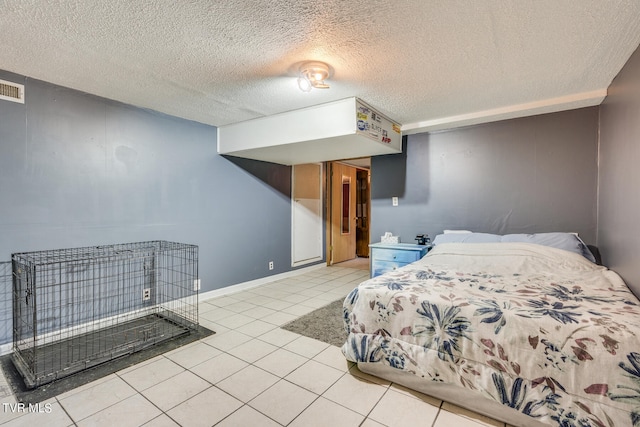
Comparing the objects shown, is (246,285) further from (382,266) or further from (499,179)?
(499,179)

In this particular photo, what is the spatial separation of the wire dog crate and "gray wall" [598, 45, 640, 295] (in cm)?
359

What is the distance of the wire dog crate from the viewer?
223cm

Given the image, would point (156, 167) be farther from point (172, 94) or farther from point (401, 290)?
point (401, 290)

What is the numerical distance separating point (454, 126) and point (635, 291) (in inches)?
92.4

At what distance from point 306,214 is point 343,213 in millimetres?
1274

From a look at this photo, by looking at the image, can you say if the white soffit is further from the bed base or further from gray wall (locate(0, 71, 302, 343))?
the bed base

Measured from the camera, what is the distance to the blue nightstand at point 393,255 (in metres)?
3.60

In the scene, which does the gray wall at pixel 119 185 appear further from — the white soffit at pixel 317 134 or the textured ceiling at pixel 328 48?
the white soffit at pixel 317 134

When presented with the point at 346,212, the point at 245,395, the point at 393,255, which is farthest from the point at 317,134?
the point at 346,212

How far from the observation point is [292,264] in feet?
16.6

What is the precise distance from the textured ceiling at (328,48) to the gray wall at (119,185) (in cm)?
31

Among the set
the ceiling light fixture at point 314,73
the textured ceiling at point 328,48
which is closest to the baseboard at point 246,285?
the textured ceiling at point 328,48

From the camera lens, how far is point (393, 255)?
12.2ft

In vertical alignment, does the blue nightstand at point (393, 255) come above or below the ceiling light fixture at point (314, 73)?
below
